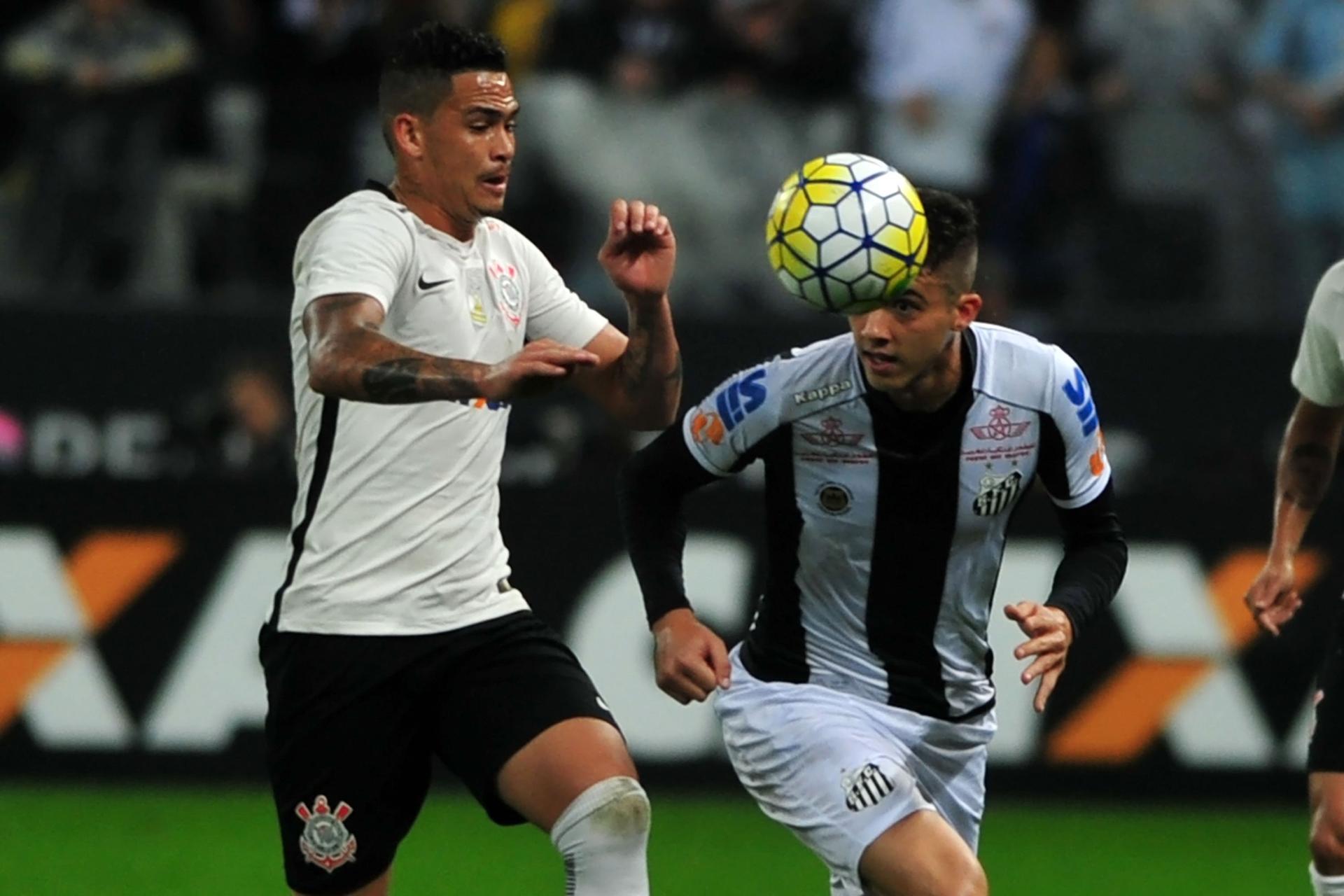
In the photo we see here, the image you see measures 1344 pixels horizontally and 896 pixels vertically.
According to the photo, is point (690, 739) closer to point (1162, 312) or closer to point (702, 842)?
point (702, 842)

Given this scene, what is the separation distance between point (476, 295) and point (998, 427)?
1.29m

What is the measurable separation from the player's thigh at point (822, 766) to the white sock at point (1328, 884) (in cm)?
104

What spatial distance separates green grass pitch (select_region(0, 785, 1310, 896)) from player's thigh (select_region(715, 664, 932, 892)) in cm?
264

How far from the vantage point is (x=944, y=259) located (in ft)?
17.8

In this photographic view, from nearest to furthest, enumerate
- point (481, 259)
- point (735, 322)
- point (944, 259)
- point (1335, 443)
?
point (944, 259)
point (481, 259)
point (1335, 443)
point (735, 322)

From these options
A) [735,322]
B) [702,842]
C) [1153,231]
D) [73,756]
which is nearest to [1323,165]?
[1153,231]

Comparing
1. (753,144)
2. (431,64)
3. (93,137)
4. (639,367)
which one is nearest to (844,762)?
(639,367)

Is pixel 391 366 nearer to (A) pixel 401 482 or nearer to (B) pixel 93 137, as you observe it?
(A) pixel 401 482

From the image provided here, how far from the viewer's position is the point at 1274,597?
634 centimetres

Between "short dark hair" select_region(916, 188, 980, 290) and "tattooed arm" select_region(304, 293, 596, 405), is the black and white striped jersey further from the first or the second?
"tattooed arm" select_region(304, 293, 596, 405)

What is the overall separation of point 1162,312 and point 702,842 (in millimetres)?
A: 3967

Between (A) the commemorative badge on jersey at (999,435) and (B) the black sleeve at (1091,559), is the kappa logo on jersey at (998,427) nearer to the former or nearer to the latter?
(A) the commemorative badge on jersey at (999,435)

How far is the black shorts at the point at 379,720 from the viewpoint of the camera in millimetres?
5613

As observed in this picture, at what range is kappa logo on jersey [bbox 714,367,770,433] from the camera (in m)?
5.66
